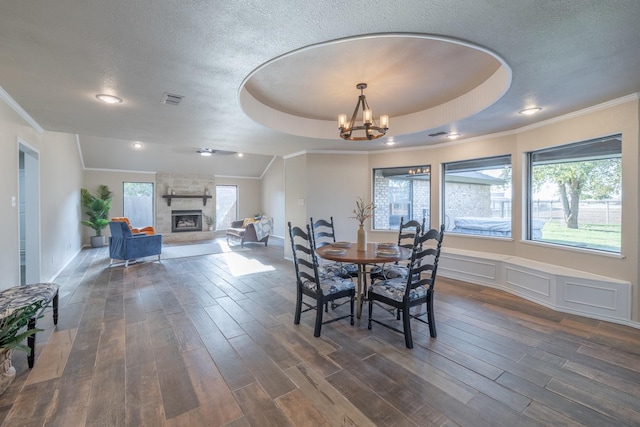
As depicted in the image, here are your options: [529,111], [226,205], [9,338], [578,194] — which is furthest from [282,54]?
[226,205]

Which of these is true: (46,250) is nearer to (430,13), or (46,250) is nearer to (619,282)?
(430,13)

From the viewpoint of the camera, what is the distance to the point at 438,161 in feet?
17.2

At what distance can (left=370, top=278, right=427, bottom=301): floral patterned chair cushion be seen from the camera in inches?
106

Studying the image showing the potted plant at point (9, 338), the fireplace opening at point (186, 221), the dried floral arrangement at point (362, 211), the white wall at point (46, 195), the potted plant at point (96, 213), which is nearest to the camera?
the potted plant at point (9, 338)

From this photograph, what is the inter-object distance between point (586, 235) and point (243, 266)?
17.6 feet

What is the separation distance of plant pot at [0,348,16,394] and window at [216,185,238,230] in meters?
8.89

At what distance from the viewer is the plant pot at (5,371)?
6.33ft

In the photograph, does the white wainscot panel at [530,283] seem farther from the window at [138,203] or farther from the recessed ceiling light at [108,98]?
the window at [138,203]

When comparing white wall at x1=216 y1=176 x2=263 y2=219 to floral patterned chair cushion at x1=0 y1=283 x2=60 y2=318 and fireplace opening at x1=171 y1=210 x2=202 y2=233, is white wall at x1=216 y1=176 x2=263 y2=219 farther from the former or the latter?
floral patterned chair cushion at x1=0 y1=283 x2=60 y2=318

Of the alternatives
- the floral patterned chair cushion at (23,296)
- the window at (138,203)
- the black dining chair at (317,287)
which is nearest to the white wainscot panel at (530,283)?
the black dining chair at (317,287)

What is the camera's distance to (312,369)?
2240 mm

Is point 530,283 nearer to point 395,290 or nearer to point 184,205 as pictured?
point 395,290

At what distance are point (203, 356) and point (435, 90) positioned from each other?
3.64 metres

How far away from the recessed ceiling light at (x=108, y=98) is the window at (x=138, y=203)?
737cm
